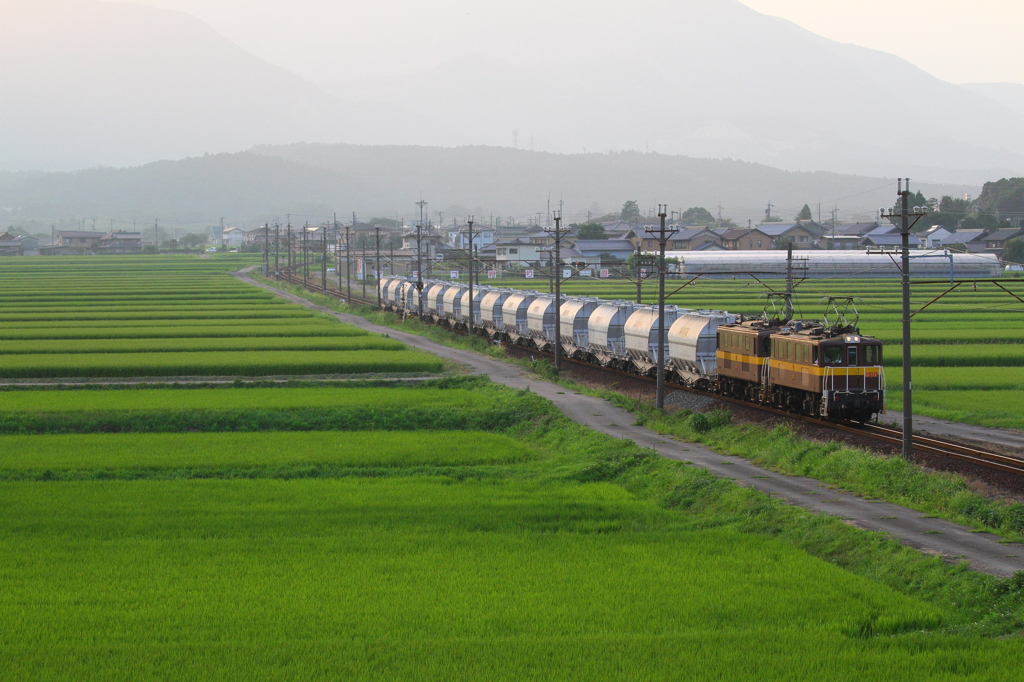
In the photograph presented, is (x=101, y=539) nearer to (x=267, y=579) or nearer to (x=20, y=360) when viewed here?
(x=267, y=579)

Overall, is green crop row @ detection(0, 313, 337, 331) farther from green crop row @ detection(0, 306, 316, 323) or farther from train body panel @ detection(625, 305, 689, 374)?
train body panel @ detection(625, 305, 689, 374)

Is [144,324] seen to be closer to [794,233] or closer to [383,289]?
[383,289]

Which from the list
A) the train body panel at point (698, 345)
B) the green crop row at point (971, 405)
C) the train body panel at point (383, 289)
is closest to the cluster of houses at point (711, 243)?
the train body panel at point (383, 289)

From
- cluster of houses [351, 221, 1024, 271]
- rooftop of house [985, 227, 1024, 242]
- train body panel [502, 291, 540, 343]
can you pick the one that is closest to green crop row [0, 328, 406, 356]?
train body panel [502, 291, 540, 343]

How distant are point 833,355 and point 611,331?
66.7 feet

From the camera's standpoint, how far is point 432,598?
17.1 metres

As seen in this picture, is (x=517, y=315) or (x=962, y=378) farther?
(x=517, y=315)

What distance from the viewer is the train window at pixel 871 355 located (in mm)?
34750

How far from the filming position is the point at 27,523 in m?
22.1

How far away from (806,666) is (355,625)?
6.64 meters

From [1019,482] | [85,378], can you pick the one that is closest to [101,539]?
[1019,482]

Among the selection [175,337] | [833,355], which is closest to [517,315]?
[175,337]

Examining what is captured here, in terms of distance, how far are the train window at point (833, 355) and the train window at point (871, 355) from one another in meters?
0.90

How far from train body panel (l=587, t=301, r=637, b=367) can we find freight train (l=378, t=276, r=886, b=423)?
0.17 feet
